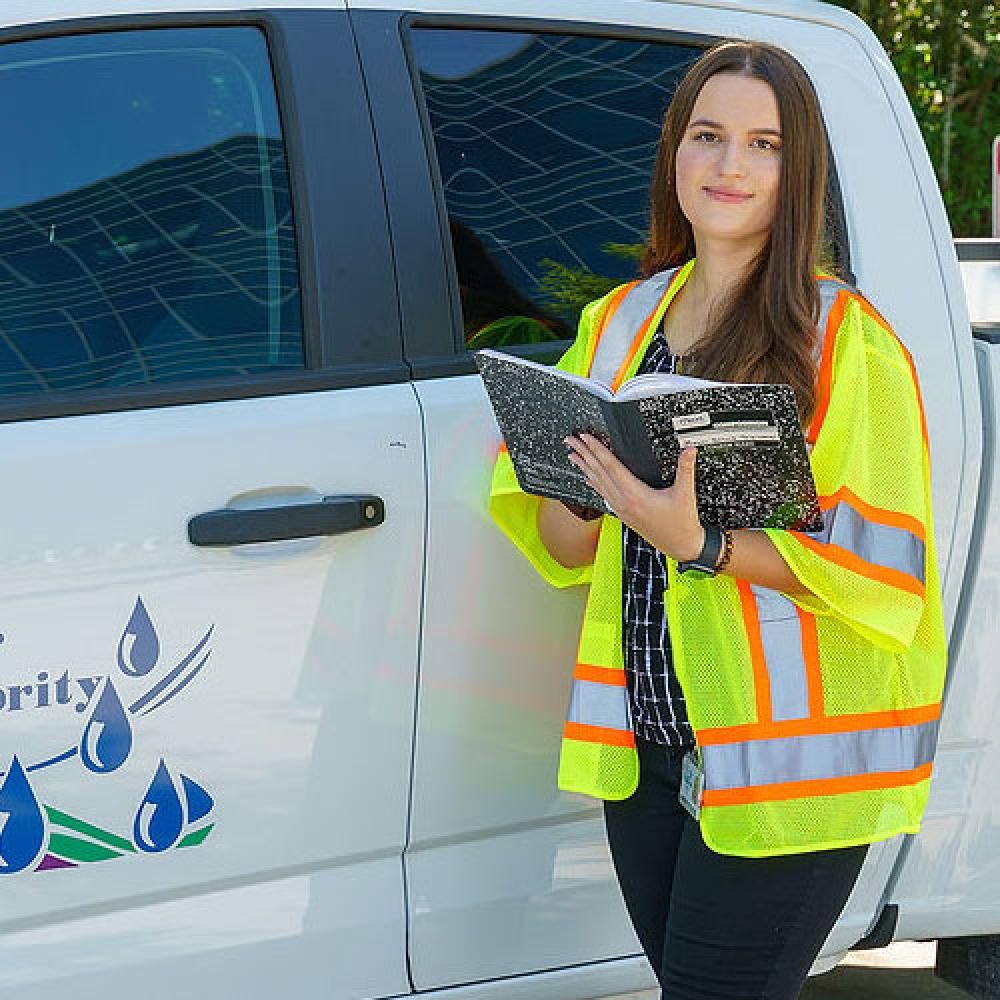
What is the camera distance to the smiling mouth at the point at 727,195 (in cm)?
232

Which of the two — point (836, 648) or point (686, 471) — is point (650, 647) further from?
point (686, 471)

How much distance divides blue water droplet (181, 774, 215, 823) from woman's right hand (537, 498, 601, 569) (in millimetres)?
559

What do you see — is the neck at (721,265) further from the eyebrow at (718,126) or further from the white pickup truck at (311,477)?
the white pickup truck at (311,477)

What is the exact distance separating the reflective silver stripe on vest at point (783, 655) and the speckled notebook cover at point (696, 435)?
0.13 metres

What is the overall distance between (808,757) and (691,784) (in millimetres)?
148

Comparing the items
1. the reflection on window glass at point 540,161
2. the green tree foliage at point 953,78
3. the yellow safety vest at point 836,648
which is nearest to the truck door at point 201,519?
the reflection on window glass at point 540,161

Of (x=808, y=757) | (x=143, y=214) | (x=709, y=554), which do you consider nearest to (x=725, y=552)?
(x=709, y=554)

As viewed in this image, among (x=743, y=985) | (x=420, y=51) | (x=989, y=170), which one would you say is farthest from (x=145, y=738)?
(x=989, y=170)

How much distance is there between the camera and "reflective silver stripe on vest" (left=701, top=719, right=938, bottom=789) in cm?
229

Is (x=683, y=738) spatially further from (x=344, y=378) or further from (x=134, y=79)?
(x=134, y=79)

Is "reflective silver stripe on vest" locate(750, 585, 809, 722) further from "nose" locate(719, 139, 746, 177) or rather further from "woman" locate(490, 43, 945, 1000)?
"nose" locate(719, 139, 746, 177)

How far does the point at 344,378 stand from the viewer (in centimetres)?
260

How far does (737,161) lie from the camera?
2.31 metres

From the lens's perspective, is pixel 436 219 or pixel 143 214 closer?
pixel 143 214
